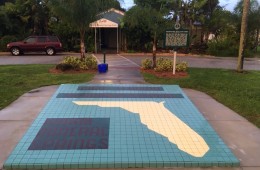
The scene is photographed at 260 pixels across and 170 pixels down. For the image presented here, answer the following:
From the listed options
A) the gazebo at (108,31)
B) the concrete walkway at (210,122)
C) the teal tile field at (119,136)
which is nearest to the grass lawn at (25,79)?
the concrete walkway at (210,122)

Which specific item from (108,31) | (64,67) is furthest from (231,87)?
(108,31)


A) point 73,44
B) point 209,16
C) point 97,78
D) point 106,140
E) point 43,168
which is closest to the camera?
point 43,168

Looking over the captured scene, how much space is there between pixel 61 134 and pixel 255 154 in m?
3.56

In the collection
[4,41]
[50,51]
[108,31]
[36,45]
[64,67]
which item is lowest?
[64,67]

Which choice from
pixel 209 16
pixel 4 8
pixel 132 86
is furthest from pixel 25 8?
pixel 132 86

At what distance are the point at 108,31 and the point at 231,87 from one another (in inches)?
767

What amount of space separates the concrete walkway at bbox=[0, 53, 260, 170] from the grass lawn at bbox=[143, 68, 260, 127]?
37cm

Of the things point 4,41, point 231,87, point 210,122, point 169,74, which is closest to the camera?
point 210,122

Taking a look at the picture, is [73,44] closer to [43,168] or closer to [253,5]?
[253,5]

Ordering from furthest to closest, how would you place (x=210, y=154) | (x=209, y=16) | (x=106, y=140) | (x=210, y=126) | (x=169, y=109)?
1. (x=209, y=16)
2. (x=169, y=109)
3. (x=210, y=126)
4. (x=106, y=140)
5. (x=210, y=154)

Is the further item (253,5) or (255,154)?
(253,5)

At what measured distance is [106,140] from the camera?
5.38 metres

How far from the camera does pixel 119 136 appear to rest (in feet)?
18.3

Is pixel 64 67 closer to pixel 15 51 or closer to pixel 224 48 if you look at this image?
pixel 15 51
